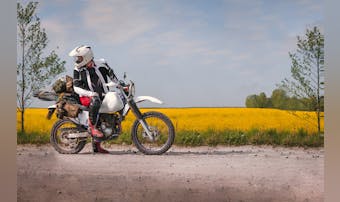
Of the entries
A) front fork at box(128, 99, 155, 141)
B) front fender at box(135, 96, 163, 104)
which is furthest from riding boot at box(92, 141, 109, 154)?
front fender at box(135, 96, 163, 104)

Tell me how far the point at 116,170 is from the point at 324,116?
2.03 meters

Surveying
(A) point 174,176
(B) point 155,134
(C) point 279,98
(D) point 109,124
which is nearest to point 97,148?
(D) point 109,124

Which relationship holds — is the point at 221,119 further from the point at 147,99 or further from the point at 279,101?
the point at 147,99

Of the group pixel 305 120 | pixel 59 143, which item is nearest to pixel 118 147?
pixel 59 143

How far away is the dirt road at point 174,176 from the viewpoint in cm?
469

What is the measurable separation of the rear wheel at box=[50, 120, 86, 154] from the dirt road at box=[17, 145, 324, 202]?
68 mm

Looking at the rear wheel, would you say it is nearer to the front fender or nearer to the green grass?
the green grass

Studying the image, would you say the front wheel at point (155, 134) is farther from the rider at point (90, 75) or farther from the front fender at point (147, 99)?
the rider at point (90, 75)

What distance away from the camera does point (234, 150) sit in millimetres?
5027

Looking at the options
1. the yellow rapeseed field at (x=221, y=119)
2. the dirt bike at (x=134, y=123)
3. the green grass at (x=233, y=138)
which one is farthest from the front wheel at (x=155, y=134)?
the green grass at (x=233, y=138)

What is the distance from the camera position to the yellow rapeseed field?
500 cm

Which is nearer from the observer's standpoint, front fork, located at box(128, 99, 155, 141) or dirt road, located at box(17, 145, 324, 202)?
dirt road, located at box(17, 145, 324, 202)

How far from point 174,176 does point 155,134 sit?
449 millimetres
